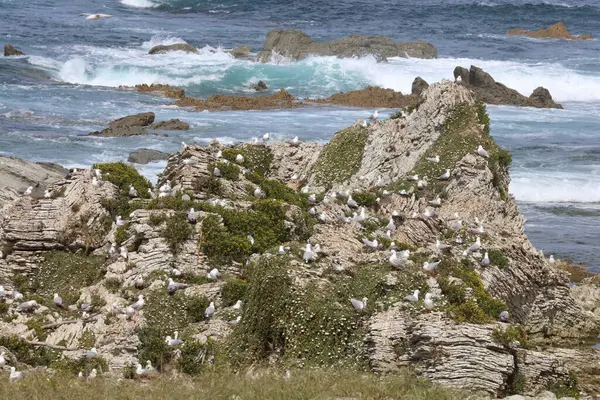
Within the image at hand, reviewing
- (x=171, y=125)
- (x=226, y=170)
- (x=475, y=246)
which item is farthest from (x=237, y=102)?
(x=475, y=246)

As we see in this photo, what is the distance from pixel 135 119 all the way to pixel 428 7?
171 ft

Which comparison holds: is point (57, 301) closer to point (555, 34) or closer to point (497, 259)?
point (497, 259)

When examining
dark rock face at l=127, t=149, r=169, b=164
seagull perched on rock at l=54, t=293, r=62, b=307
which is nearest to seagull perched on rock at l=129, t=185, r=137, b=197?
seagull perched on rock at l=54, t=293, r=62, b=307

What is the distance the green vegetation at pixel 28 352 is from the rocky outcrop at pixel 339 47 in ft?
172

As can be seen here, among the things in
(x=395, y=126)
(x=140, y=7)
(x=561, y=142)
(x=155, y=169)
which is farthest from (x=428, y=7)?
(x=395, y=126)

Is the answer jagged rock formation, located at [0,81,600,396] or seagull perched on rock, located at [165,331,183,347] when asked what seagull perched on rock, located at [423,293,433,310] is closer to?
jagged rock formation, located at [0,81,600,396]

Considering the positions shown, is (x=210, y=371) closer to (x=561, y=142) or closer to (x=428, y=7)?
(x=561, y=142)

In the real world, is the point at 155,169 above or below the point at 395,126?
below

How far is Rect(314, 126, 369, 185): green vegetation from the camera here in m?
24.5

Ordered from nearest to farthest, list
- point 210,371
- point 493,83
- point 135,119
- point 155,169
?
point 210,371, point 155,169, point 135,119, point 493,83

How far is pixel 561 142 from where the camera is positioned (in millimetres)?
46656

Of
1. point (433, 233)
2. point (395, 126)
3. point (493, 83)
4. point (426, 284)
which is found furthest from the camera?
point (493, 83)

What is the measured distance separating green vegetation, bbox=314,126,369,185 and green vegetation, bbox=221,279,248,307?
765cm

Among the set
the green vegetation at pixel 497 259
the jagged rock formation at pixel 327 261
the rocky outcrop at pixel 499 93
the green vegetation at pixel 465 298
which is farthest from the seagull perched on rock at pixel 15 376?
the rocky outcrop at pixel 499 93
